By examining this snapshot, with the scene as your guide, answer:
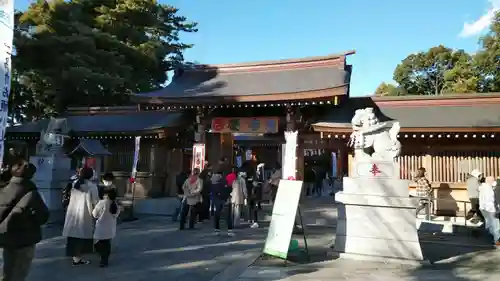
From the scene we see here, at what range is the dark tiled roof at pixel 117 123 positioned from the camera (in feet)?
51.5

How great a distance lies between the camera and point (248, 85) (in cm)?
1596

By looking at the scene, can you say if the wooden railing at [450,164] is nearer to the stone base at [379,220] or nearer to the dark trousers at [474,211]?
the dark trousers at [474,211]

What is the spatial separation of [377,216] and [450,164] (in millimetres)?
7430

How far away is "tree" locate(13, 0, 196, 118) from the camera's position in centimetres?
2002

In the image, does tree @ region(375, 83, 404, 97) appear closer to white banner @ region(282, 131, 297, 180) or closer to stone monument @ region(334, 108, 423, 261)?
white banner @ region(282, 131, 297, 180)

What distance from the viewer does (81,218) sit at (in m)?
6.45

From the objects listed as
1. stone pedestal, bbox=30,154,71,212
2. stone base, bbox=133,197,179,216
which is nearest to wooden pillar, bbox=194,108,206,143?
stone base, bbox=133,197,179,216

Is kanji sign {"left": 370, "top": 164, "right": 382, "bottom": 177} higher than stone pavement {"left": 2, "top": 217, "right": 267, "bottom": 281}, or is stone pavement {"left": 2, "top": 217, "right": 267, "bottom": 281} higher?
kanji sign {"left": 370, "top": 164, "right": 382, "bottom": 177}

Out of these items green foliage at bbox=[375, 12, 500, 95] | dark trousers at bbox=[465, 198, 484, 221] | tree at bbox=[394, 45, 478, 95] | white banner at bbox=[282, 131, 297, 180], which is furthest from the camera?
tree at bbox=[394, 45, 478, 95]

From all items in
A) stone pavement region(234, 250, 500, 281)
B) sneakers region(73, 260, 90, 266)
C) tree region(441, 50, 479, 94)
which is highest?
tree region(441, 50, 479, 94)

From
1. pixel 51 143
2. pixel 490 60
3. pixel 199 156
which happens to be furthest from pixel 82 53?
pixel 490 60

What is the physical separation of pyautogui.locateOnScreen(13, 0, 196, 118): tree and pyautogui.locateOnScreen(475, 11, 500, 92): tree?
20.5m

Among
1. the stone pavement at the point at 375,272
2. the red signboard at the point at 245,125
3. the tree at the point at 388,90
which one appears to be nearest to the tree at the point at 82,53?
the red signboard at the point at 245,125

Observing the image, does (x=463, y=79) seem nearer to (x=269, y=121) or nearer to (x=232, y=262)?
(x=269, y=121)
